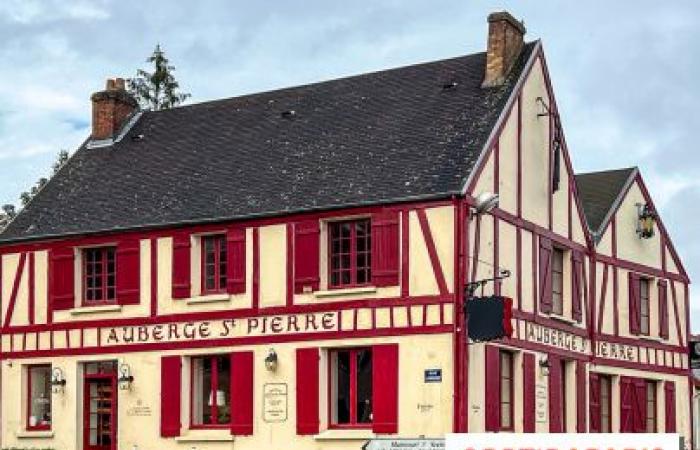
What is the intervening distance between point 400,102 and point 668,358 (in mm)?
9592

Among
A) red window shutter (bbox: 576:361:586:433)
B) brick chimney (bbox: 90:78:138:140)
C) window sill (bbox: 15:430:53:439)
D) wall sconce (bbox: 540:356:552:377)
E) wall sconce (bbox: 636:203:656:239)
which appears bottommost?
window sill (bbox: 15:430:53:439)

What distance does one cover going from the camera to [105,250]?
28750 millimetres

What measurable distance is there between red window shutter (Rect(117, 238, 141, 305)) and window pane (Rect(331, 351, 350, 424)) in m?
4.67

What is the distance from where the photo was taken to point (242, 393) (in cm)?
2639

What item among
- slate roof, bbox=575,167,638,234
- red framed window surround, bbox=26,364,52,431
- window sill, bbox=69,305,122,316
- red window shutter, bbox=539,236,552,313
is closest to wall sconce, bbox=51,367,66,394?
red framed window surround, bbox=26,364,52,431

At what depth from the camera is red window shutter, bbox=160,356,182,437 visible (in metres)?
27.0

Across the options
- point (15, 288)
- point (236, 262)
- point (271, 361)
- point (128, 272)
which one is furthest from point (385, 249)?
point (15, 288)

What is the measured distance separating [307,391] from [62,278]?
21.0 ft

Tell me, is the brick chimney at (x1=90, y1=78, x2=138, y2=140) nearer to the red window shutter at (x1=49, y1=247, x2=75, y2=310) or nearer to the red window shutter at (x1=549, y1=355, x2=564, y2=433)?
the red window shutter at (x1=49, y1=247, x2=75, y2=310)

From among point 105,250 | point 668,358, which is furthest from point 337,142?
point 668,358

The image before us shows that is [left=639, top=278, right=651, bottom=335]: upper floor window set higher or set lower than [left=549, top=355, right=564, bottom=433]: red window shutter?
higher

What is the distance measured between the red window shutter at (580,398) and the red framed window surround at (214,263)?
752 cm

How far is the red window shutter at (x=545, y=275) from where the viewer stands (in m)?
27.5

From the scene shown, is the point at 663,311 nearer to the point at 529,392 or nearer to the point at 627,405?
the point at 627,405
